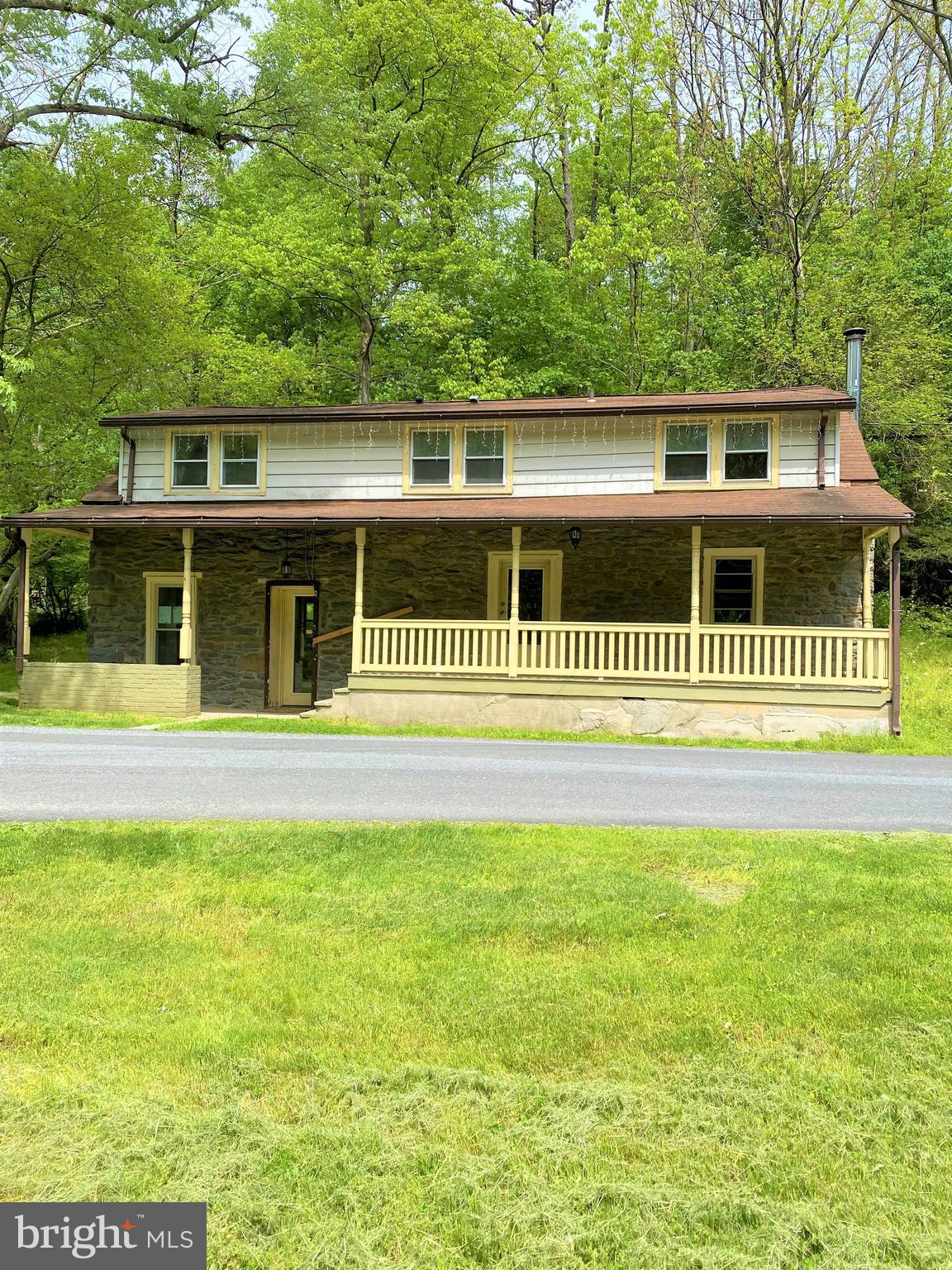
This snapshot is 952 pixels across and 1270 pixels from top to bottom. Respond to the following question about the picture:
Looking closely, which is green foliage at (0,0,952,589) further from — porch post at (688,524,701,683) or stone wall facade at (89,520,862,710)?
porch post at (688,524,701,683)

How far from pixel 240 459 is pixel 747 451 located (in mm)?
10051

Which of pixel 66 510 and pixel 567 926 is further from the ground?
pixel 66 510

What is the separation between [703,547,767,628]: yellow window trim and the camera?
16656 mm

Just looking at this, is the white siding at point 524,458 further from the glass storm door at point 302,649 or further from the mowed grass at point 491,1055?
the mowed grass at point 491,1055

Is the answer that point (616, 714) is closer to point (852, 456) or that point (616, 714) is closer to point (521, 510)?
point (521, 510)

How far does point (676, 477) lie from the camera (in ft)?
55.5

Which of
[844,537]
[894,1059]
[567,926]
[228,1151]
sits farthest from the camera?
[844,537]

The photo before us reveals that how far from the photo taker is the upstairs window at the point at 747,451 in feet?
54.2

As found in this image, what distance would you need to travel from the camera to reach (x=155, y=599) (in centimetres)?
1855

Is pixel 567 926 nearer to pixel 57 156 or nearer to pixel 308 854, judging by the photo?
pixel 308 854

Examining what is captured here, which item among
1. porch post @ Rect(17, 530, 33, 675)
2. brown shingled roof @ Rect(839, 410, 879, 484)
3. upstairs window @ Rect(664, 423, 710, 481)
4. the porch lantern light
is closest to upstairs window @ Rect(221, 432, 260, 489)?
the porch lantern light

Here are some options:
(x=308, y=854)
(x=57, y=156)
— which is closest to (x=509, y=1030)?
(x=308, y=854)

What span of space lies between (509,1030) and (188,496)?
16.6m

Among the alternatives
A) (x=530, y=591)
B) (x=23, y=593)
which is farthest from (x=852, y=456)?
(x=23, y=593)
